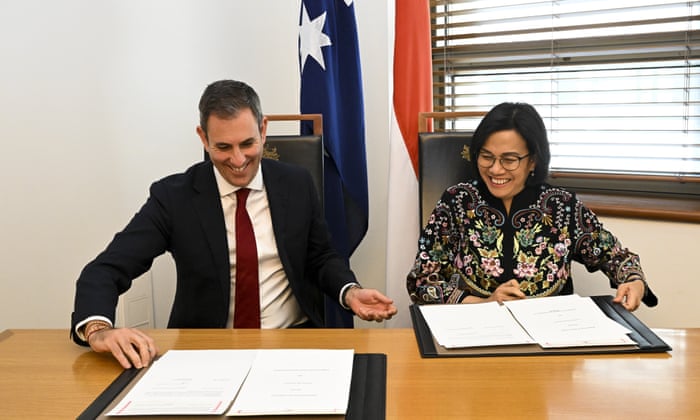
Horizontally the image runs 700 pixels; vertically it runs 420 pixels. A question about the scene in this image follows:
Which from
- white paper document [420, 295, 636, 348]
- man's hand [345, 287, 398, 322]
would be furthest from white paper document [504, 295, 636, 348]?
man's hand [345, 287, 398, 322]

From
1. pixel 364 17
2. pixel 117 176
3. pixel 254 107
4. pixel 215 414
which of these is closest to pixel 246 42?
pixel 364 17

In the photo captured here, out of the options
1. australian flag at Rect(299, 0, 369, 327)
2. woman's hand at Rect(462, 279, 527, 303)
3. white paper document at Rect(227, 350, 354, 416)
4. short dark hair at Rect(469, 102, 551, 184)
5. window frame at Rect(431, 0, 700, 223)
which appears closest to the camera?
white paper document at Rect(227, 350, 354, 416)

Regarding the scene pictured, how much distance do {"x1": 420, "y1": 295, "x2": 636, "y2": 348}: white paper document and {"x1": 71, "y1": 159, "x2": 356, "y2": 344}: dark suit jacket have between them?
0.36 meters

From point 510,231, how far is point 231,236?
774 millimetres

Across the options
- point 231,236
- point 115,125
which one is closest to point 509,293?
→ point 231,236

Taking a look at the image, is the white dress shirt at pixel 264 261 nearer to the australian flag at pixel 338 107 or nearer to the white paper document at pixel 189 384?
the white paper document at pixel 189 384

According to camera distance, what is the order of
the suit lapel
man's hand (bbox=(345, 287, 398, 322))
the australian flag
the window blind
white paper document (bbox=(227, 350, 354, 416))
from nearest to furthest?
white paper document (bbox=(227, 350, 354, 416)) → man's hand (bbox=(345, 287, 398, 322)) → the suit lapel → the window blind → the australian flag

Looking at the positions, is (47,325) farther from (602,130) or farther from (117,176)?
(602,130)

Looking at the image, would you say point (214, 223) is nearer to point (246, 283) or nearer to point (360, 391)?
point (246, 283)

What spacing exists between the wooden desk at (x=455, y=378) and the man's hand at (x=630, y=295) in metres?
0.13

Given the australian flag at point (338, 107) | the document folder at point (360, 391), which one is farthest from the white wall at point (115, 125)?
the document folder at point (360, 391)

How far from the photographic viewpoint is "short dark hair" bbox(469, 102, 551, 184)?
5.97 ft

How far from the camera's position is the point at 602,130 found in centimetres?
254

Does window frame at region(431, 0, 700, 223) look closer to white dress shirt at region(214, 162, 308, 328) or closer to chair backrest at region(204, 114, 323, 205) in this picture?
chair backrest at region(204, 114, 323, 205)
